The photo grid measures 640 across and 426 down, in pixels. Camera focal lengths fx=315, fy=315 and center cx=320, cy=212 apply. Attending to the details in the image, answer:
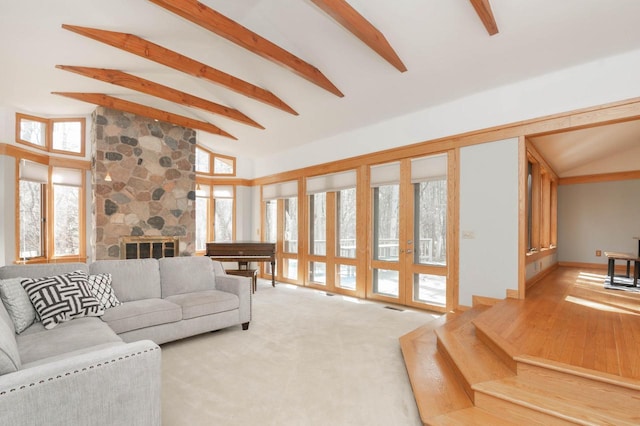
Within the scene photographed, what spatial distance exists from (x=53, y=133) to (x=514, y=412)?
26.5 feet

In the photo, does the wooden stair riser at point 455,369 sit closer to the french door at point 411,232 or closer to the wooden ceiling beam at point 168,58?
the french door at point 411,232

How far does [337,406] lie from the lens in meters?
2.23

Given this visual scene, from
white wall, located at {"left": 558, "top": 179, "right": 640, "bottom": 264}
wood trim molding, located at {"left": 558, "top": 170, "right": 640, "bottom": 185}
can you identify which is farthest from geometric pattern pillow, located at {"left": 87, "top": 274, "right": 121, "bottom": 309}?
wood trim molding, located at {"left": 558, "top": 170, "right": 640, "bottom": 185}

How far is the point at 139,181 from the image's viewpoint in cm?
611

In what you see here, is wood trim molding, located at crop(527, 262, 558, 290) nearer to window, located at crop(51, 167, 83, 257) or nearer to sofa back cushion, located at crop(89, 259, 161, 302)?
sofa back cushion, located at crop(89, 259, 161, 302)

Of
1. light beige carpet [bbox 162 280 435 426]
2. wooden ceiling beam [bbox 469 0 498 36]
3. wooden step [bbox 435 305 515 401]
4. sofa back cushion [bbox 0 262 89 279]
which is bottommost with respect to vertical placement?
light beige carpet [bbox 162 280 435 426]

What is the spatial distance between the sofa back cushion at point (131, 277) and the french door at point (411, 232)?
330 centimetres

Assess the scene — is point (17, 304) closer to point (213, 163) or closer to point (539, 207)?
point (213, 163)

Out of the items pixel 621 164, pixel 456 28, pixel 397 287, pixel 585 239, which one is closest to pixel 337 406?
pixel 397 287

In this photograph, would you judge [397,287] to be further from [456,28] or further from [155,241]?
[155,241]

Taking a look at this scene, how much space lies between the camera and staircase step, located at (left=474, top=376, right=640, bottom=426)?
1.83 meters

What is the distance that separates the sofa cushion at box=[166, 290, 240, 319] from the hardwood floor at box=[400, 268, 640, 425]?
1.99m

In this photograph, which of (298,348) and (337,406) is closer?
(337,406)

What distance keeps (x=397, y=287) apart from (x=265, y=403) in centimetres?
328
